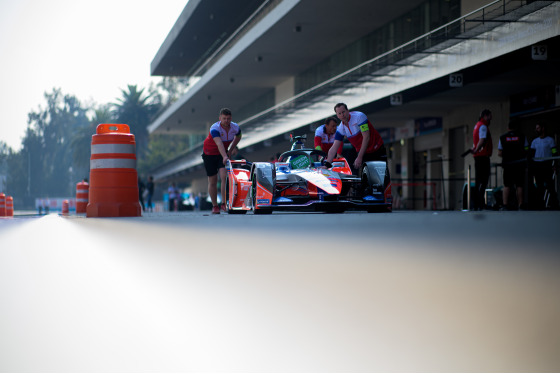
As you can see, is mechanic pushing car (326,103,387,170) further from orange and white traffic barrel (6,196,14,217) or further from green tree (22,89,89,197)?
green tree (22,89,89,197)

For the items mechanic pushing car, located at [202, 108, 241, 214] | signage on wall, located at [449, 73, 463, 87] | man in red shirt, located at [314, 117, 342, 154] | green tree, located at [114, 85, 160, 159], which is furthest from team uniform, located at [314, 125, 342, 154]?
green tree, located at [114, 85, 160, 159]

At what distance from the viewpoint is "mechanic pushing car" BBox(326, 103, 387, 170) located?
12.6 meters

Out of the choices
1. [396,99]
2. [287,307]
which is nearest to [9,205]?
[396,99]

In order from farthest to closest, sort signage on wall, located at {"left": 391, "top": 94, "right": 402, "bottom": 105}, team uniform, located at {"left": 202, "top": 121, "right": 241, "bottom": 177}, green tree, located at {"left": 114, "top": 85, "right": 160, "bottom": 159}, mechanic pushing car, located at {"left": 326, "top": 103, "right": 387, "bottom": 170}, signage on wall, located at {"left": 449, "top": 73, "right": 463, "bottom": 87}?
green tree, located at {"left": 114, "top": 85, "right": 160, "bottom": 159}, signage on wall, located at {"left": 391, "top": 94, "right": 402, "bottom": 105}, signage on wall, located at {"left": 449, "top": 73, "right": 463, "bottom": 87}, team uniform, located at {"left": 202, "top": 121, "right": 241, "bottom": 177}, mechanic pushing car, located at {"left": 326, "top": 103, "right": 387, "bottom": 170}

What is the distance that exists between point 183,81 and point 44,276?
11225cm

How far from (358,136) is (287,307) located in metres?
9.81

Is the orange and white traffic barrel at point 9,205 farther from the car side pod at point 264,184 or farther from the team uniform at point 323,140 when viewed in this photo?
the car side pod at point 264,184

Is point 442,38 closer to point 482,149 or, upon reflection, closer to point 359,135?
point 482,149

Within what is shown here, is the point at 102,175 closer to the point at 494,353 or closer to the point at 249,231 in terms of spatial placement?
the point at 249,231

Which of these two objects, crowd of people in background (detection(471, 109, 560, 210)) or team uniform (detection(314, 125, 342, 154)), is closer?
team uniform (detection(314, 125, 342, 154))

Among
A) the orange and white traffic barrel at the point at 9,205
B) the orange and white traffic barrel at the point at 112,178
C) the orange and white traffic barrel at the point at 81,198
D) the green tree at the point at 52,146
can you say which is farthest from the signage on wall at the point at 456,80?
the green tree at the point at 52,146

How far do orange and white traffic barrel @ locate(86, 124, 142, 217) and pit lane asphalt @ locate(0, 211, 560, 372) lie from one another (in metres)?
7.49

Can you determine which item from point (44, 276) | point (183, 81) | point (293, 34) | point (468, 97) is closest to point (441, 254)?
point (44, 276)

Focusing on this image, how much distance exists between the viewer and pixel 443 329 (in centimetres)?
277
